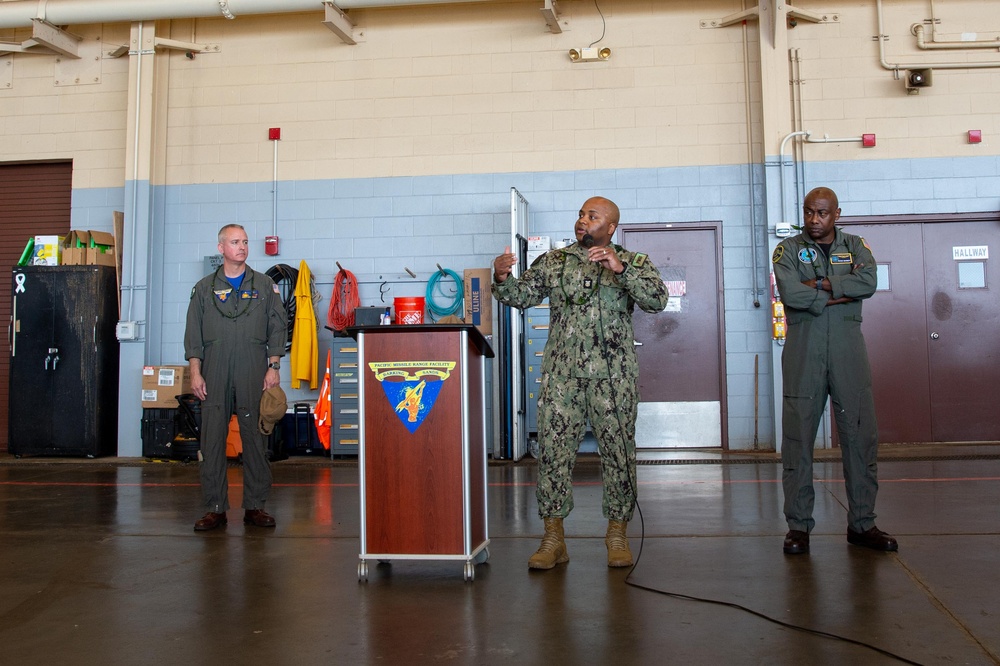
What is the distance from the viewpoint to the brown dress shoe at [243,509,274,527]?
15.8 ft

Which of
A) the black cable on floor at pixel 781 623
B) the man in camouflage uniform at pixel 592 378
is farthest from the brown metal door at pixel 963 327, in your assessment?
the black cable on floor at pixel 781 623

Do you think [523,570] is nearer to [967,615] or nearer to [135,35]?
[967,615]

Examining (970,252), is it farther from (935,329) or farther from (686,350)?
(686,350)

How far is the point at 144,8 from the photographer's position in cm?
859

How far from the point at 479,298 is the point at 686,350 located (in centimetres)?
210

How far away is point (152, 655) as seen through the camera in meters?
2.70

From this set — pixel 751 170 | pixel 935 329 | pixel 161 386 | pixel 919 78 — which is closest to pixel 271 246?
pixel 161 386

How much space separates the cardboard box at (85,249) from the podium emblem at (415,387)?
650 cm

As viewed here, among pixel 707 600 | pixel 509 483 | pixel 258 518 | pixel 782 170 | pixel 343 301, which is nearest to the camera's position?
pixel 707 600

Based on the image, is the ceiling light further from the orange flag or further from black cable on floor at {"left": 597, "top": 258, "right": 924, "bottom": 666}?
black cable on floor at {"left": 597, "top": 258, "right": 924, "bottom": 666}

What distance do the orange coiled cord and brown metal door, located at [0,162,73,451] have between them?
332 cm

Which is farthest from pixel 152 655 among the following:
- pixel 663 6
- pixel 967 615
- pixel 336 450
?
pixel 663 6

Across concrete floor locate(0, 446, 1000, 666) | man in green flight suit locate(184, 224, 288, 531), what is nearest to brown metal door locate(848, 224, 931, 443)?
concrete floor locate(0, 446, 1000, 666)

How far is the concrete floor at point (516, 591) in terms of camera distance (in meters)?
2.70
